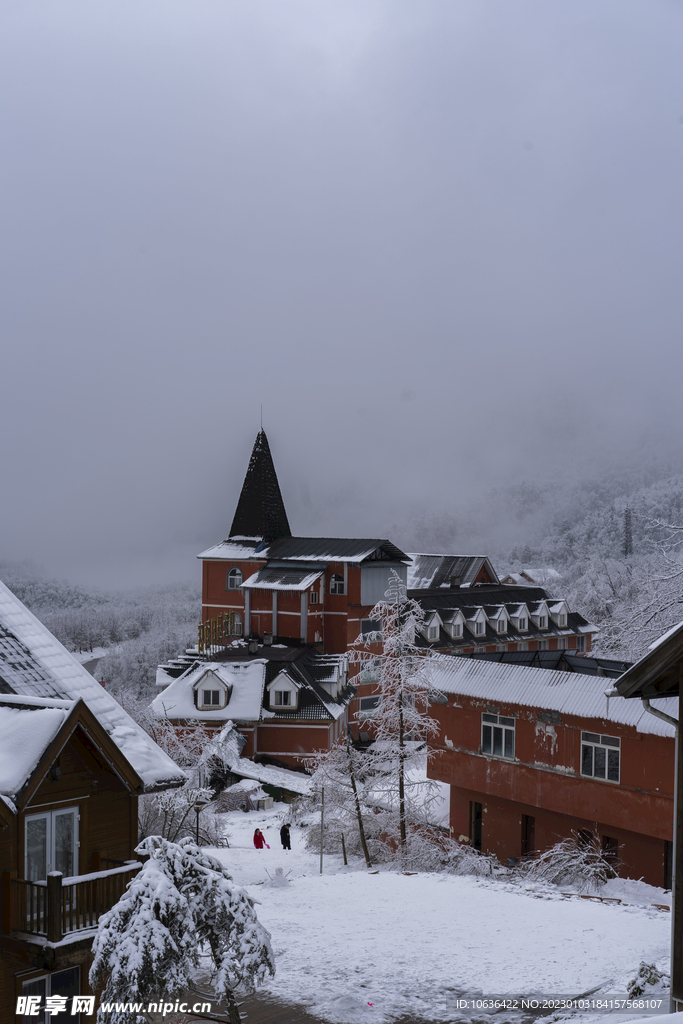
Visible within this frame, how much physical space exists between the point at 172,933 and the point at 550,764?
1827 centimetres

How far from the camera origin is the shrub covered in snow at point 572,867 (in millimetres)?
21078

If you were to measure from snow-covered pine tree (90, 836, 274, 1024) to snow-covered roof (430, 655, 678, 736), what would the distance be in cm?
1398

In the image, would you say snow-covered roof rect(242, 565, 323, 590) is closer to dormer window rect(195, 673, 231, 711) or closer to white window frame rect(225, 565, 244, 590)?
white window frame rect(225, 565, 244, 590)

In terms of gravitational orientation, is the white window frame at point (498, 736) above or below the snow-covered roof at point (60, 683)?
below

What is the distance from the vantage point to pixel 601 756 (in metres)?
22.8

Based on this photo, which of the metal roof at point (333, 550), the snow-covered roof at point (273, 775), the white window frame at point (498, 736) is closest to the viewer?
the white window frame at point (498, 736)

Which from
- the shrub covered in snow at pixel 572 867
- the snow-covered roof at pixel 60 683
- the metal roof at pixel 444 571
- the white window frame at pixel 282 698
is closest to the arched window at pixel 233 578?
the white window frame at pixel 282 698

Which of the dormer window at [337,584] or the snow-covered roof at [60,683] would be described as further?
the dormer window at [337,584]

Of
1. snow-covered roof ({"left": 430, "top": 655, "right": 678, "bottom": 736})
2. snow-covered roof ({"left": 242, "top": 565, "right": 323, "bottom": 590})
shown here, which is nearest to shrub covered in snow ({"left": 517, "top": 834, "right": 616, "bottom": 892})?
snow-covered roof ({"left": 430, "top": 655, "right": 678, "bottom": 736})

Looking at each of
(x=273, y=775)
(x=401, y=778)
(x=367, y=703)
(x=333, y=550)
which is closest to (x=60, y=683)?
(x=401, y=778)

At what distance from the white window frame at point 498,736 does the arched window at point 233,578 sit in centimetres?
3229

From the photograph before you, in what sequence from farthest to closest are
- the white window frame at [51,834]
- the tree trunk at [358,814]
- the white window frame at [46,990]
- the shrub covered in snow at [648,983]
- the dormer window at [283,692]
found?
the dormer window at [283,692] < the tree trunk at [358,814] < the shrub covered in snow at [648,983] < the white window frame at [51,834] < the white window frame at [46,990]

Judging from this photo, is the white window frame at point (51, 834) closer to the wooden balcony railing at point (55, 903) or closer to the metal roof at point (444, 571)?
the wooden balcony railing at point (55, 903)

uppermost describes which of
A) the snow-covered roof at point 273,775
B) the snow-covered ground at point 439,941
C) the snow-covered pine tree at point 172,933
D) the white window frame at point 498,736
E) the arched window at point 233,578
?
the snow-covered pine tree at point 172,933
